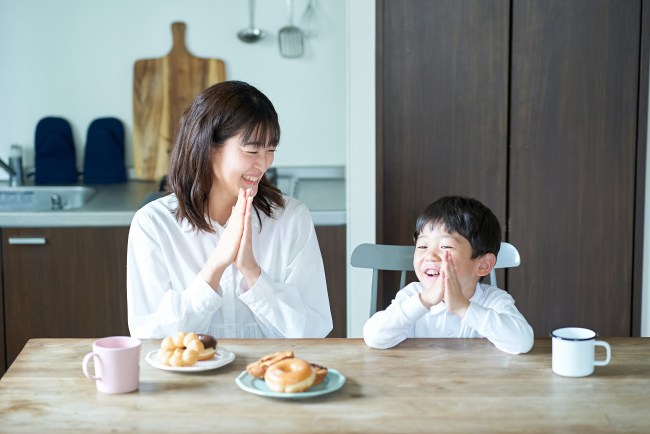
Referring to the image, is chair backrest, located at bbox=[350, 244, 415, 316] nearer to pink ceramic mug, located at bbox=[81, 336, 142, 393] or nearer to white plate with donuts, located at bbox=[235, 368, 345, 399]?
white plate with donuts, located at bbox=[235, 368, 345, 399]

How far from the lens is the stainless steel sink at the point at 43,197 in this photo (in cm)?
350

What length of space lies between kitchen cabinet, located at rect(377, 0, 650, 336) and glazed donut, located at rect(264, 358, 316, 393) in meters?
1.62

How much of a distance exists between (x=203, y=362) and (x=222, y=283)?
44 cm

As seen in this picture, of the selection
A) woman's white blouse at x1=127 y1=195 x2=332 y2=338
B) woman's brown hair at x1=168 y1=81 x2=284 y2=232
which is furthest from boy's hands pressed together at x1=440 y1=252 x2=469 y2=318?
woman's brown hair at x1=168 y1=81 x2=284 y2=232

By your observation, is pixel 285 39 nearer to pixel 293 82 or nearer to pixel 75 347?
pixel 293 82

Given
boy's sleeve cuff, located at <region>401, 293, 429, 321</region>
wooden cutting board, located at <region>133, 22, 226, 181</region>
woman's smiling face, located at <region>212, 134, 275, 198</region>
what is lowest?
boy's sleeve cuff, located at <region>401, 293, 429, 321</region>

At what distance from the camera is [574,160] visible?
3.04 metres

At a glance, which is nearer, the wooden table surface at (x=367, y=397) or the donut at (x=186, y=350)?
the wooden table surface at (x=367, y=397)

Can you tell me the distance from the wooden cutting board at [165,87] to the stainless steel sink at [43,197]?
1.11ft

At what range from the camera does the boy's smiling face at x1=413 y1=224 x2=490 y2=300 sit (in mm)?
1856

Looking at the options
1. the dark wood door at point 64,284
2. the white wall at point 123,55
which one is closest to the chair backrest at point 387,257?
the dark wood door at point 64,284

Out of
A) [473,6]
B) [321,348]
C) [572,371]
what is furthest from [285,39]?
[572,371]

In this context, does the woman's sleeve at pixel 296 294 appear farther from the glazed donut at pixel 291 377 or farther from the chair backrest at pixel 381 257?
the glazed donut at pixel 291 377

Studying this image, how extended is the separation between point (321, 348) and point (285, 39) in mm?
2181
